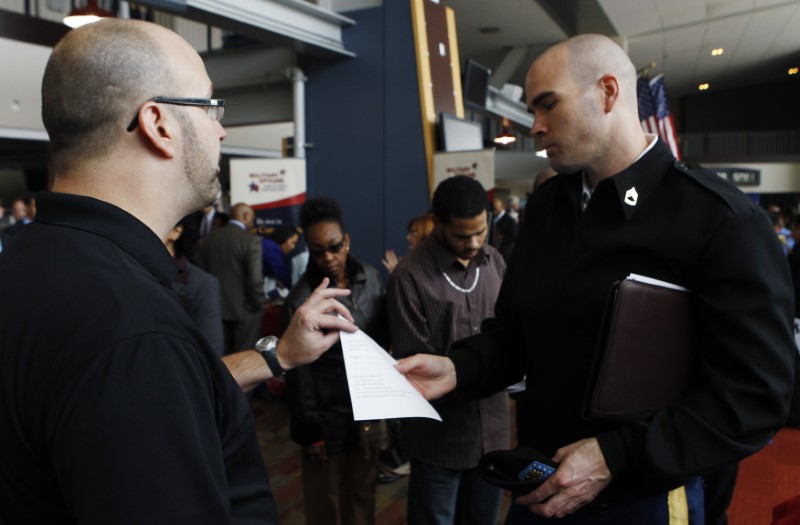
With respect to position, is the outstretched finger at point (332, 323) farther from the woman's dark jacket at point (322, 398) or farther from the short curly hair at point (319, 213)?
the short curly hair at point (319, 213)

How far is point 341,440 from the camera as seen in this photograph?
2488mm

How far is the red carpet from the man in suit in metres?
3.79

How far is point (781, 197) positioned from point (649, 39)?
971cm

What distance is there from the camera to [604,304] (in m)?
1.30

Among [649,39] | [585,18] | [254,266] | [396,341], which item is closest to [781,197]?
[649,39]

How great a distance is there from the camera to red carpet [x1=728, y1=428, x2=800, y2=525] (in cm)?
206

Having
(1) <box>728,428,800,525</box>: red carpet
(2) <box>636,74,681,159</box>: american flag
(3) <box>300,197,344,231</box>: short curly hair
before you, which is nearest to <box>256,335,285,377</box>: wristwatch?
(3) <box>300,197,344,231</box>: short curly hair

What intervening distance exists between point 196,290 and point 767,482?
8.22 feet

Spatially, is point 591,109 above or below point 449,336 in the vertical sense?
above

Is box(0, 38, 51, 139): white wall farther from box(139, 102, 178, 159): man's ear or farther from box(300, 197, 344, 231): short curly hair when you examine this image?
box(139, 102, 178, 159): man's ear

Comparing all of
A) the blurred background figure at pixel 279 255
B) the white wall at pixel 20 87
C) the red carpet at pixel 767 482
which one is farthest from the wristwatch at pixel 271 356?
the white wall at pixel 20 87

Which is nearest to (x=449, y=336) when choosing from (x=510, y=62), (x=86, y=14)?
(x=86, y=14)

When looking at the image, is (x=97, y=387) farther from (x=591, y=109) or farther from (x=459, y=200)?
(x=459, y=200)

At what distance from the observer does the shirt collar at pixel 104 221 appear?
0.86 m
